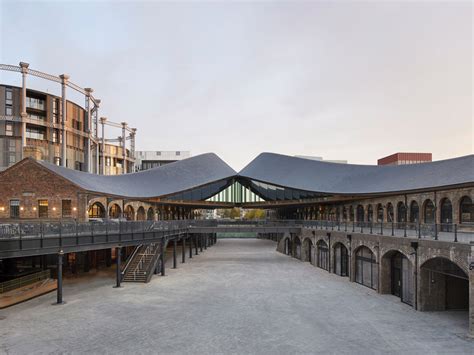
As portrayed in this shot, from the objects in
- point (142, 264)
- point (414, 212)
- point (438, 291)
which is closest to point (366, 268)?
point (438, 291)

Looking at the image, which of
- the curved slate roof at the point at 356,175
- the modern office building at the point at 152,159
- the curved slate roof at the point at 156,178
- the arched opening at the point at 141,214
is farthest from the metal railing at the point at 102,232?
the modern office building at the point at 152,159

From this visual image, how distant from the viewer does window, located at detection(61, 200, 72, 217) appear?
34.0m

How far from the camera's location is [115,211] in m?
42.6

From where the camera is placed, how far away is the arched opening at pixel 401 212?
111ft

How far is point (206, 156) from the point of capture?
222 feet

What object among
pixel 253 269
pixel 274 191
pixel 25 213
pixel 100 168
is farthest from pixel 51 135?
pixel 253 269

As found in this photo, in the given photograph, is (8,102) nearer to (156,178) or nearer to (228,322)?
(156,178)

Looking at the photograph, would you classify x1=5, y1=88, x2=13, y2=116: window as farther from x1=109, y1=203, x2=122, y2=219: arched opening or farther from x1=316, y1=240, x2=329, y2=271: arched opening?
x1=316, y1=240, x2=329, y2=271: arched opening

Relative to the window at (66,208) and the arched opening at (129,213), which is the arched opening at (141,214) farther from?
the window at (66,208)

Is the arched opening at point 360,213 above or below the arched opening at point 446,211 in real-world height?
below

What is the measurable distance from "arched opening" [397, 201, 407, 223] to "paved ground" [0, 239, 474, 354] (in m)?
10.4

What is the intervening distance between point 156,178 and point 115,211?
12716mm

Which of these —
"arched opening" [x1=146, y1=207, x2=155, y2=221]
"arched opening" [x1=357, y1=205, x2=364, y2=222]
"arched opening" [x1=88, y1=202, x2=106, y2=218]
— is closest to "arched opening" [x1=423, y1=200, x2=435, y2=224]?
"arched opening" [x1=357, y1=205, x2=364, y2=222]

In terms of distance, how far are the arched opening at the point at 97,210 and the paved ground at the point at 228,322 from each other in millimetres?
12362
